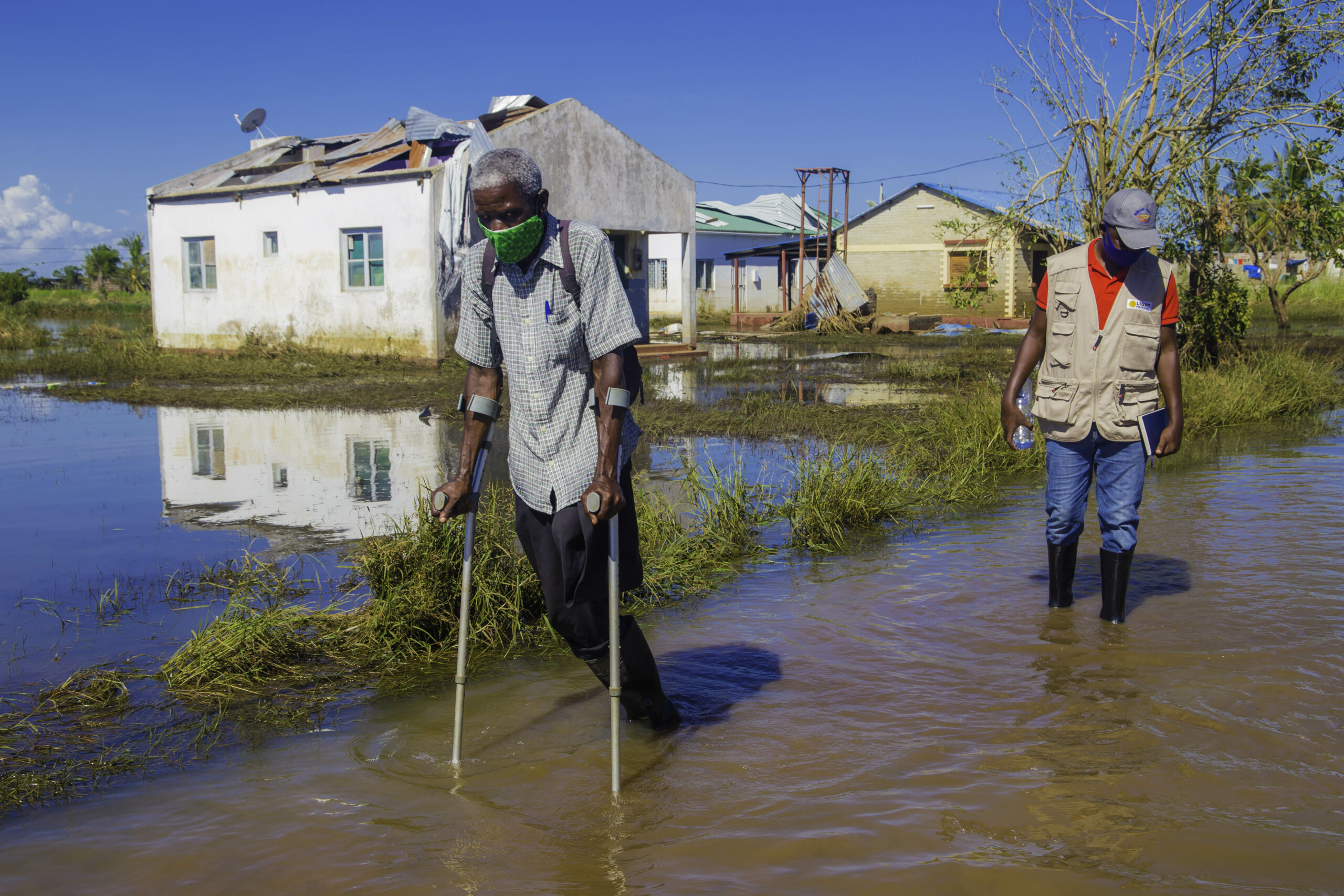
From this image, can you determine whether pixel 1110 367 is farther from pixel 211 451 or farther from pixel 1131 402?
pixel 211 451

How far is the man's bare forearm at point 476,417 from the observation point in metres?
3.50

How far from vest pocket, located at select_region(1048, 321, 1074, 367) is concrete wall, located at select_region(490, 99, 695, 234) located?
567 inches

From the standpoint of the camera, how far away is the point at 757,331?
3231 cm

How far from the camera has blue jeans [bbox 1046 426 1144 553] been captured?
4.44 meters

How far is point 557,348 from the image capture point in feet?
10.8

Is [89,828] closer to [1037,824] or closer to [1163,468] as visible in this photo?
[1037,824]

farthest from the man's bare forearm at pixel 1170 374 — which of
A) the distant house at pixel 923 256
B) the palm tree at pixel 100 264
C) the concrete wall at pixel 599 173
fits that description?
the palm tree at pixel 100 264

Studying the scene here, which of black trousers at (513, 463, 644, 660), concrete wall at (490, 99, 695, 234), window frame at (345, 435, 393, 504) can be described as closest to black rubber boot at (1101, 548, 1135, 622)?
black trousers at (513, 463, 644, 660)

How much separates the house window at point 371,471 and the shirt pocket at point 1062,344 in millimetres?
4803

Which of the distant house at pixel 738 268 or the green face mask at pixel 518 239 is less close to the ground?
the distant house at pixel 738 268

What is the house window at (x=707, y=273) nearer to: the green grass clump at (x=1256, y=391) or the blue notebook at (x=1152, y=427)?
the green grass clump at (x=1256, y=391)

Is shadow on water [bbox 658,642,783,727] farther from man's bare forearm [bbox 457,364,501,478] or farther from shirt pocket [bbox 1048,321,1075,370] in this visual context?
shirt pocket [bbox 1048,321,1075,370]

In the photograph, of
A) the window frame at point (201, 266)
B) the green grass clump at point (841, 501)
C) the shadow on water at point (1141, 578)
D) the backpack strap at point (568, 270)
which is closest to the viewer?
the backpack strap at point (568, 270)

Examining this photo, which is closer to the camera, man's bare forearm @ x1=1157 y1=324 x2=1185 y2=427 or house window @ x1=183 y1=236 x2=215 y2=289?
man's bare forearm @ x1=1157 y1=324 x2=1185 y2=427
